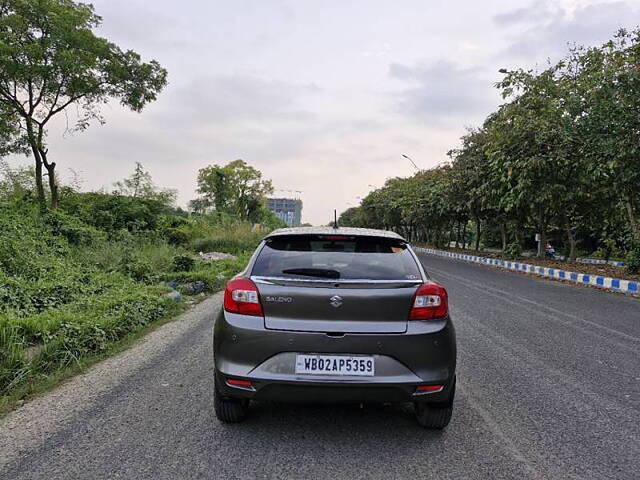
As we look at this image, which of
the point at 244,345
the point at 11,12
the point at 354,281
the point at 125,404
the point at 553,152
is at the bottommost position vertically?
the point at 125,404

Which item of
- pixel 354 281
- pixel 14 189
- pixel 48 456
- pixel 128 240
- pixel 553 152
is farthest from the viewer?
pixel 14 189

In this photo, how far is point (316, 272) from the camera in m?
3.22

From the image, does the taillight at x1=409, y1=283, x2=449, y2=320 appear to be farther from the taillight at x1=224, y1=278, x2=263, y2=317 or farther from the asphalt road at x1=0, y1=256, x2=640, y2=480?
the taillight at x1=224, y1=278, x2=263, y2=317

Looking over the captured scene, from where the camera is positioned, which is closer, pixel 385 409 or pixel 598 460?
pixel 598 460

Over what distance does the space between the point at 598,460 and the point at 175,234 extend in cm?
2138

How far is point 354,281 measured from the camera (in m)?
3.13

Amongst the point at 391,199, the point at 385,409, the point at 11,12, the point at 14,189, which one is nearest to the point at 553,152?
the point at 385,409

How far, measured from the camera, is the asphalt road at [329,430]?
276 cm

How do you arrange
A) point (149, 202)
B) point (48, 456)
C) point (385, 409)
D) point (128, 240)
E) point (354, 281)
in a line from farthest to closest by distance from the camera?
point (149, 202), point (128, 240), point (385, 409), point (354, 281), point (48, 456)

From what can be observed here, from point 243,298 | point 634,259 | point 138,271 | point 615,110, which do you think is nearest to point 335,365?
point 243,298

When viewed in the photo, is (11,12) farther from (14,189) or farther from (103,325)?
(103,325)

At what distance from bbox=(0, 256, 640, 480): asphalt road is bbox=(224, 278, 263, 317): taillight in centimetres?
87

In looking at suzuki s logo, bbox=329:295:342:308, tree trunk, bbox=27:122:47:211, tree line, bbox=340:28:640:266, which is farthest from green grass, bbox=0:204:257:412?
tree line, bbox=340:28:640:266

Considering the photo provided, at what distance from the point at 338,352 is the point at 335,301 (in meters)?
0.32
